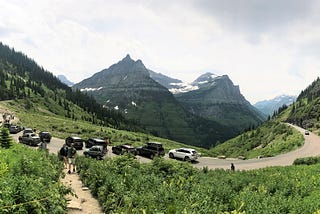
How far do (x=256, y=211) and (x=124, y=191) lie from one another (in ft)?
21.1

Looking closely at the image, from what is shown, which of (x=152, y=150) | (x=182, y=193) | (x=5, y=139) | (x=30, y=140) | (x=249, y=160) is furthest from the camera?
(x=249, y=160)

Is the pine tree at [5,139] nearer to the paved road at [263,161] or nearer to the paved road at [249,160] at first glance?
the paved road at [249,160]

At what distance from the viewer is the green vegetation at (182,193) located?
41.7ft

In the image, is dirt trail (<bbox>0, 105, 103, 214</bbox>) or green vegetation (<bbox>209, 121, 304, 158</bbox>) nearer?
dirt trail (<bbox>0, 105, 103, 214</bbox>)

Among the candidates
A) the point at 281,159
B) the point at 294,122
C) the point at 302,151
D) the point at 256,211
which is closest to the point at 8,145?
the point at 256,211

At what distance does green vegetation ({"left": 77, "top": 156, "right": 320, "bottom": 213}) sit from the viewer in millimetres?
12719

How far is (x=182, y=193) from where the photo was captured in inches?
577

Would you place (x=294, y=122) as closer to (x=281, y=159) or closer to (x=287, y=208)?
(x=281, y=159)

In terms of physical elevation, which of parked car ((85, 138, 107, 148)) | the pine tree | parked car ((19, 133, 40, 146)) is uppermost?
the pine tree

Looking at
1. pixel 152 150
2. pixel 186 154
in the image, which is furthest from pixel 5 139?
pixel 186 154

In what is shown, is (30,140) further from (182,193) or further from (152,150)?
(182,193)

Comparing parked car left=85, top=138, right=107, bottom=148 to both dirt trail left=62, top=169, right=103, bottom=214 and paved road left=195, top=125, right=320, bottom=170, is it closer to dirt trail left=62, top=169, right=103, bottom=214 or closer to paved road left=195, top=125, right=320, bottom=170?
paved road left=195, top=125, right=320, bottom=170

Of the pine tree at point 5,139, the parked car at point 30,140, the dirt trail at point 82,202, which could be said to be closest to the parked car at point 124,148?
the parked car at point 30,140

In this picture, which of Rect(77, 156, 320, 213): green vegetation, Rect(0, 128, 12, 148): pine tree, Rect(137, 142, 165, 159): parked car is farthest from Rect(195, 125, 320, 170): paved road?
Rect(0, 128, 12, 148): pine tree
